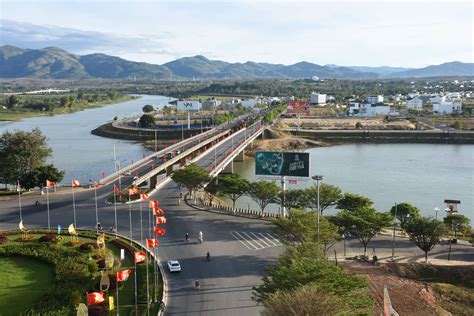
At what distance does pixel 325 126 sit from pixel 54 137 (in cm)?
4774

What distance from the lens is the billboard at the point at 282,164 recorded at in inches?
1283

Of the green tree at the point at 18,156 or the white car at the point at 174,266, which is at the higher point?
the green tree at the point at 18,156

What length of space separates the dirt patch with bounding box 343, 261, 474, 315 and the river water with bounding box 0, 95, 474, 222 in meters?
13.6

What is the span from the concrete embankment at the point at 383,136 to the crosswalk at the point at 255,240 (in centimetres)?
5502

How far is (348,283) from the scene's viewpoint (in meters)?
14.6

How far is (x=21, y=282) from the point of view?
19.3 meters

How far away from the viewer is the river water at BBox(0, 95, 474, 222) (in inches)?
1604

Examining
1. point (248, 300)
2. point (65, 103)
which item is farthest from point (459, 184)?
point (65, 103)

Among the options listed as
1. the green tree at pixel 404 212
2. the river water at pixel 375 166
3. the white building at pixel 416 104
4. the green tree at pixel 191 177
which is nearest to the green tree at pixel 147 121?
the river water at pixel 375 166

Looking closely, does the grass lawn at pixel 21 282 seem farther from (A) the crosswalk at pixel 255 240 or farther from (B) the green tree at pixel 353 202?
(B) the green tree at pixel 353 202

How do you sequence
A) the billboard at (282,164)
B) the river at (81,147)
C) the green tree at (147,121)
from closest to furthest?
the billboard at (282,164) → the river at (81,147) → the green tree at (147,121)

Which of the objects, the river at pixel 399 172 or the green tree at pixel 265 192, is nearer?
the green tree at pixel 265 192

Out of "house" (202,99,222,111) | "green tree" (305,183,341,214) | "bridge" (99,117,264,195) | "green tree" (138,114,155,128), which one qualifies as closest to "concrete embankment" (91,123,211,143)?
"green tree" (138,114,155,128)

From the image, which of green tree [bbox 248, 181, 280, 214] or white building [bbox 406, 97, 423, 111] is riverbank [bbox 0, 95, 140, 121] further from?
white building [bbox 406, 97, 423, 111]
